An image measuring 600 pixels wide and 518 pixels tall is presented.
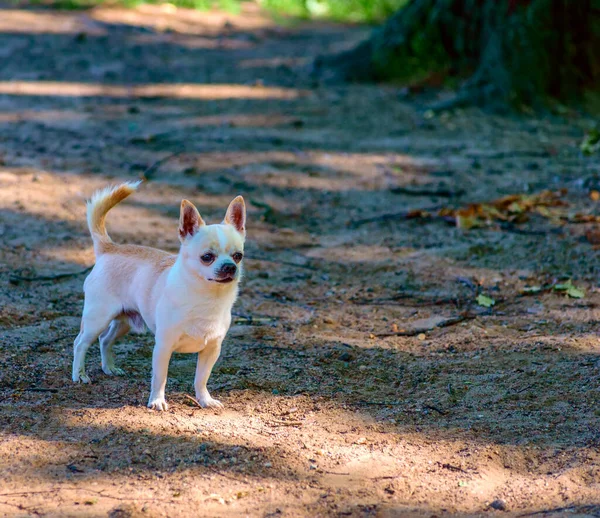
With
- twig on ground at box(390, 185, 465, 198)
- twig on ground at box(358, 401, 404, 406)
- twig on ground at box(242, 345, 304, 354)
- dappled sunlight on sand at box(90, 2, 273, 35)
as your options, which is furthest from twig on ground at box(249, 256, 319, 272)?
dappled sunlight on sand at box(90, 2, 273, 35)

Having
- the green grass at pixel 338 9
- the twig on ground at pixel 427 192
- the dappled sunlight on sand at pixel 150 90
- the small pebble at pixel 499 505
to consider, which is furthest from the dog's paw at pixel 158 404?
the green grass at pixel 338 9

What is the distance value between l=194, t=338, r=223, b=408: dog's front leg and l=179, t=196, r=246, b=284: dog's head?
15.0 inches

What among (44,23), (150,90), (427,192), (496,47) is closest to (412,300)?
(427,192)

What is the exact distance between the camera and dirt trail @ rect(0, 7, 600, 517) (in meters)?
2.96

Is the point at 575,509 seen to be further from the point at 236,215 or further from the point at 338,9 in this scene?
the point at 338,9

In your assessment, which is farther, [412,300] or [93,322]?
[412,300]

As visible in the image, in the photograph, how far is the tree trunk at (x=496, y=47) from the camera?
8094 mm

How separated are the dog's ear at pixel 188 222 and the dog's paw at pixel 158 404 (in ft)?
2.20

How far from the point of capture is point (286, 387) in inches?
148

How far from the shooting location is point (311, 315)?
183 inches

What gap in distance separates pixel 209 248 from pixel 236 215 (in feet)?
0.94

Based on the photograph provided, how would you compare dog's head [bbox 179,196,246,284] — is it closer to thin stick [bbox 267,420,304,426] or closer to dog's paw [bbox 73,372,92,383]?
thin stick [bbox 267,420,304,426]

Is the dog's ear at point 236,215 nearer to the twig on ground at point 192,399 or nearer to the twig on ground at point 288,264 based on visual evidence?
the twig on ground at point 192,399

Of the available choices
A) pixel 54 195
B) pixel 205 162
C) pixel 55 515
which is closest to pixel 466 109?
pixel 205 162
